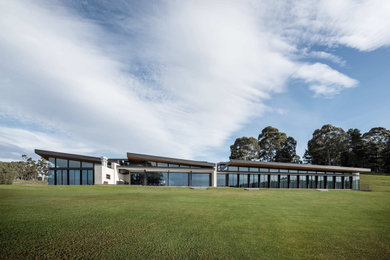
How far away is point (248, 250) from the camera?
518 centimetres

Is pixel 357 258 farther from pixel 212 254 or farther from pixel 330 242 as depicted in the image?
pixel 212 254

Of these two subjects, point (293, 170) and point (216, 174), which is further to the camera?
point (293, 170)

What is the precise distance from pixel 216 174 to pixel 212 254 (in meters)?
30.6

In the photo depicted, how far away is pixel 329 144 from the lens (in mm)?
62469

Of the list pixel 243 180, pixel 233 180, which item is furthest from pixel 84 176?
pixel 243 180

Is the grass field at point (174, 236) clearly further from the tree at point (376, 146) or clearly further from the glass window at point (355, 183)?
the tree at point (376, 146)

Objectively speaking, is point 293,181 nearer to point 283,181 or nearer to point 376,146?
point 283,181

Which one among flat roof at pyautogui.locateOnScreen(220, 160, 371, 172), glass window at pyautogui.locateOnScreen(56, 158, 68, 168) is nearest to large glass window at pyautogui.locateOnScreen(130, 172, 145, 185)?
glass window at pyautogui.locateOnScreen(56, 158, 68, 168)

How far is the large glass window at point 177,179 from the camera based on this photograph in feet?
110

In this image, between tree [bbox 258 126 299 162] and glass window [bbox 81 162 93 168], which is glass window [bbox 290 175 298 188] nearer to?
tree [bbox 258 126 299 162]

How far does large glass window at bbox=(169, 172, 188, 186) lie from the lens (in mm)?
33500

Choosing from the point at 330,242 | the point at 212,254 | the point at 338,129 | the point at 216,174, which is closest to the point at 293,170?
the point at 216,174

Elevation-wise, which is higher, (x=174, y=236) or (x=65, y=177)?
(x=174, y=236)

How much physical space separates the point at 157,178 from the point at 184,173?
13.4 feet
